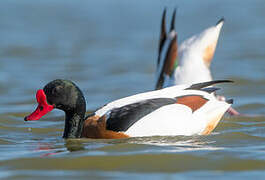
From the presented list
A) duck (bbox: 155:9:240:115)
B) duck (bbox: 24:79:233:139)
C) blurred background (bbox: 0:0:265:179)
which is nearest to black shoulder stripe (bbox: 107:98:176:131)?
duck (bbox: 24:79:233:139)

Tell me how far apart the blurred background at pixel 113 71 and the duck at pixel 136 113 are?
0.16m

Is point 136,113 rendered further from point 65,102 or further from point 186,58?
point 186,58

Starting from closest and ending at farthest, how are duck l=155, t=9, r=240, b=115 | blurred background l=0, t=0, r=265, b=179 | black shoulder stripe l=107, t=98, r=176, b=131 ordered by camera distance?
blurred background l=0, t=0, r=265, b=179 < black shoulder stripe l=107, t=98, r=176, b=131 < duck l=155, t=9, r=240, b=115

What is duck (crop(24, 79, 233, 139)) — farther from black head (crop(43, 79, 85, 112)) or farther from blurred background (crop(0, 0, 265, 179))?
blurred background (crop(0, 0, 265, 179))

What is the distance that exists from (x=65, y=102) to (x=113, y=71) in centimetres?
552

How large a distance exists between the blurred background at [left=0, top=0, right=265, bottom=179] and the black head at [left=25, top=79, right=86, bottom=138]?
0.31 m

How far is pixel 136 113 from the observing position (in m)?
7.62

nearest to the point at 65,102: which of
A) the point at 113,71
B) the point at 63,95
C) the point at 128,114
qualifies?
the point at 63,95

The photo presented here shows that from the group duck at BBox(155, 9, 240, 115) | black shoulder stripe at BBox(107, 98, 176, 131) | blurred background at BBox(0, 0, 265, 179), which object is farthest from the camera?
duck at BBox(155, 9, 240, 115)

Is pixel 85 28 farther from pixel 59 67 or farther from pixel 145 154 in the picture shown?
pixel 145 154

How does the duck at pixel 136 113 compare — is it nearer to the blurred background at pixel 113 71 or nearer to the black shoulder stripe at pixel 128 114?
the black shoulder stripe at pixel 128 114

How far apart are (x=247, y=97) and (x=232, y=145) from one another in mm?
3597

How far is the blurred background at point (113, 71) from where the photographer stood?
6586 millimetres

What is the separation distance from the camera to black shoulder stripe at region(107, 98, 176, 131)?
7.60 m
